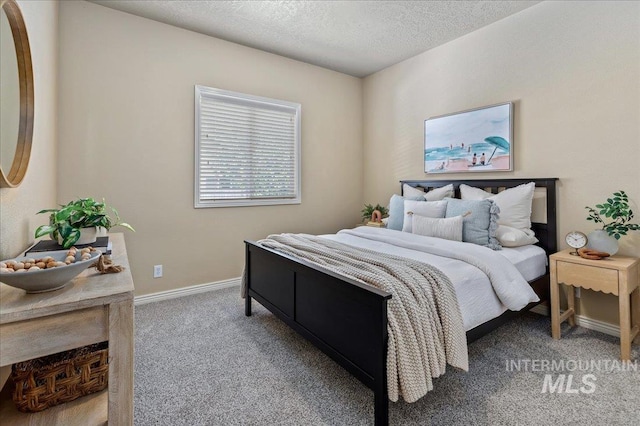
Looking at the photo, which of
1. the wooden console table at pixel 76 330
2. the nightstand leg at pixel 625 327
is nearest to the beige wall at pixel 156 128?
the wooden console table at pixel 76 330

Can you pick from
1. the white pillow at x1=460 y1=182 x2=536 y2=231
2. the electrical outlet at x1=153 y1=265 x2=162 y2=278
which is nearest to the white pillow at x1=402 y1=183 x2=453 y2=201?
the white pillow at x1=460 y1=182 x2=536 y2=231

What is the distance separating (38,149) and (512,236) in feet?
11.7


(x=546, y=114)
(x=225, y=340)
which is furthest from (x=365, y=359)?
(x=546, y=114)

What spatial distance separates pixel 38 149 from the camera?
201 cm

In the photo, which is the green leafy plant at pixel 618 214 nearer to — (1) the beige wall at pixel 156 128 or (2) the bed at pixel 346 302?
(2) the bed at pixel 346 302

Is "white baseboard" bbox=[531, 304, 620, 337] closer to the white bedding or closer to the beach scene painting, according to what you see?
the white bedding

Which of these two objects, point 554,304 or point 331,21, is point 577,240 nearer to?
point 554,304

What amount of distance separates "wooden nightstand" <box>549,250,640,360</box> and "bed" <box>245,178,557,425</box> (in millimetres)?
205

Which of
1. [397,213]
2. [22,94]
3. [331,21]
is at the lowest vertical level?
[397,213]

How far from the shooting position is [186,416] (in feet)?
5.17

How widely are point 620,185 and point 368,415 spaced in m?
2.53

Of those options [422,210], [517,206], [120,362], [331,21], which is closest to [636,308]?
[517,206]

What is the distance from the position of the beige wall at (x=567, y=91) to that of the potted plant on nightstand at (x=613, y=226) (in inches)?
4.8

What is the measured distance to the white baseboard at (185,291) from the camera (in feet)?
10.1
